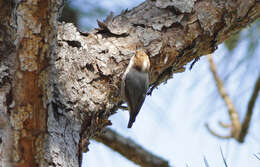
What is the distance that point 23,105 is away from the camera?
0.95m

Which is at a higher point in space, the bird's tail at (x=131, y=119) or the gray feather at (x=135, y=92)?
the gray feather at (x=135, y=92)

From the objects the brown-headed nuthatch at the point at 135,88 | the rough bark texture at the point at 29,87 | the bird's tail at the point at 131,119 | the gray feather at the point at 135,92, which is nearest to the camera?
the rough bark texture at the point at 29,87

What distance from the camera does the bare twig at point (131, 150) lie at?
6.02 ft

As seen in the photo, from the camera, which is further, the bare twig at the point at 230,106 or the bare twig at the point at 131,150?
the bare twig at the point at 230,106

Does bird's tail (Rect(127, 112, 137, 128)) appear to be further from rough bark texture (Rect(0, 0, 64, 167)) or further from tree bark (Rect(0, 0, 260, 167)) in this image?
rough bark texture (Rect(0, 0, 64, 167))

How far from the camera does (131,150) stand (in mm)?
1837

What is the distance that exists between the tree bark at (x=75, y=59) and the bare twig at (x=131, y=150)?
338 millimetres

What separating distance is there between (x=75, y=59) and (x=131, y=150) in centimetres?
67

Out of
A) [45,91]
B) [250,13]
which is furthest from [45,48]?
[250,13]

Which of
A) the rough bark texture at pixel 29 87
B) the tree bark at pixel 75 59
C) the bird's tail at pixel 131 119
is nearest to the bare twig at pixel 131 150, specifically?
the bird's tail at pixel 131 119

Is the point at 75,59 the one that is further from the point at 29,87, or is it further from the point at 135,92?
the point at 135,92

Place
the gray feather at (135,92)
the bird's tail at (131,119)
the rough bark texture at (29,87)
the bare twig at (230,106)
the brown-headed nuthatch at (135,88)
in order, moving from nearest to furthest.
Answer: the rough bark texture at (29,87) < the brown-headed nuthatch at (135,88) < the gray feather at (135,92) < the bird's tail at (131,119) < the bare twig at (230,106)

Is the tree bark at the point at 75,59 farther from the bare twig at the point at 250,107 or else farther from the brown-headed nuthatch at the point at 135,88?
the bare twig at the point at 250,107

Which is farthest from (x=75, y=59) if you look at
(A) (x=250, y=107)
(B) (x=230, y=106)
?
(B) (x=230, y=106)
